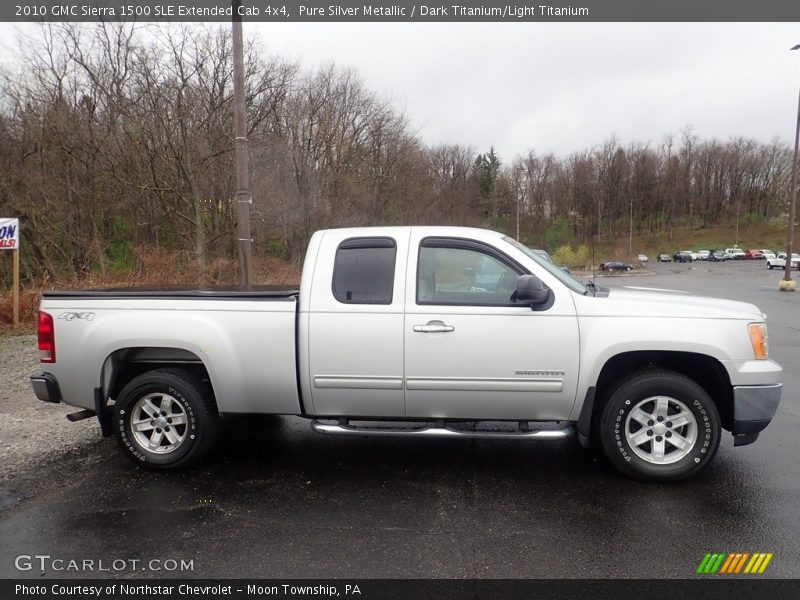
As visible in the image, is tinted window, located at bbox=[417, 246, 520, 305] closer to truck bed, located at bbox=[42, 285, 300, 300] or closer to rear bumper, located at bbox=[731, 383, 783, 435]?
truck bed, located at bbox=[42, 285, 300, 300]

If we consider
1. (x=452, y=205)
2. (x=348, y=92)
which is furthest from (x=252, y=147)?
(x=452, y=205)

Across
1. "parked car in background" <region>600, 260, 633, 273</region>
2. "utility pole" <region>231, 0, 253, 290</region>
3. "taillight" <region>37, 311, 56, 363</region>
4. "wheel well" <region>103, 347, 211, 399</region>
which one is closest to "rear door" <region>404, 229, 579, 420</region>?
"wheel well" <region>103, 347, 211, 399</region>

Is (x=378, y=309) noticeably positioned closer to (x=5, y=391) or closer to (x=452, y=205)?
(x=5, y=391)

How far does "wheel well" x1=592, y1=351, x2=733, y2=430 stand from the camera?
3879 mm

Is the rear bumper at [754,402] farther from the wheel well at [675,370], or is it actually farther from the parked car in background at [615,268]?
the parked car in background at [615,268]

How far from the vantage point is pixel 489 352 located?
12.4ft

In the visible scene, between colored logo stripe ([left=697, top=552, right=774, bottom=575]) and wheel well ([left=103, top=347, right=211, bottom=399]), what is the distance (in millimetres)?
3741

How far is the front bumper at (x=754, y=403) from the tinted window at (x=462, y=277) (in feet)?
5.97

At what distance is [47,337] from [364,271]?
2.66 m

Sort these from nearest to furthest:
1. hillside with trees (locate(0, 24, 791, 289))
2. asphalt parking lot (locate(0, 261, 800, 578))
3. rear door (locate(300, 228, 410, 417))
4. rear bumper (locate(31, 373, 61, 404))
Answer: asphalt parking lot (locate(0, 261, 800, 578)) → rear door (locate(300, 228, 410, 417)) → rear bumper (locate(31, 373, 61, 404)) → hillside with trees (locate(0, 24, 791, 289))

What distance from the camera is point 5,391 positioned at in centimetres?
661

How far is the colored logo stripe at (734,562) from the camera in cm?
283
